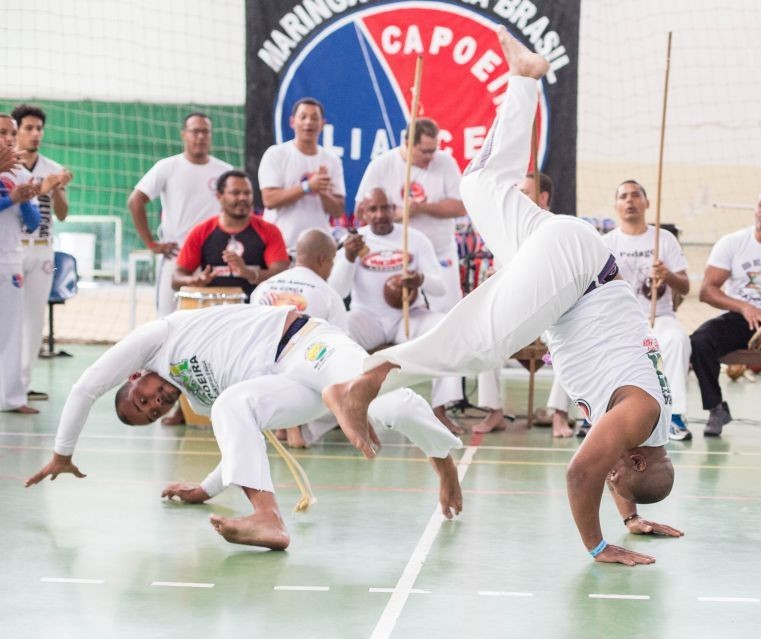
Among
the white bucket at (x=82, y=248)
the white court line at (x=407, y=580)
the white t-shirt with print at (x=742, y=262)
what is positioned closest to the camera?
the white court line at (x=407, y=580)

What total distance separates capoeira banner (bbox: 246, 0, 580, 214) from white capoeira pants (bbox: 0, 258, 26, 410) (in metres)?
2.87

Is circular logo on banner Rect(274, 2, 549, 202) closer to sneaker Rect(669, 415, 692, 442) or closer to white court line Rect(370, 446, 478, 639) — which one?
sneaker Rect(669, 415, 692, 442)

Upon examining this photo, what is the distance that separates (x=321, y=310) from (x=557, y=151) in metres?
4.33

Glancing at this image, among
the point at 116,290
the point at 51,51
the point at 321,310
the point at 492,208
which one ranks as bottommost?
the point at 116,290

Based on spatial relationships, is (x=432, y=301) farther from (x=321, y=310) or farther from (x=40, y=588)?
(x=40, y=588)

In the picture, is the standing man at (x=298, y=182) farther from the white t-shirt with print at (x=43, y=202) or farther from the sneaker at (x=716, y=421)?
the sneaker at (x=716, y=421)

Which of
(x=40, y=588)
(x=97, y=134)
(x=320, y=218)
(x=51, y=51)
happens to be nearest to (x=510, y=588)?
(x=40, y=588)

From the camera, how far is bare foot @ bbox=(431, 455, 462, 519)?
4680mm

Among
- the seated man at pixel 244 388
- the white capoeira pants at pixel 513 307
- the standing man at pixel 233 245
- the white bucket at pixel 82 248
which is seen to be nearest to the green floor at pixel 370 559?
the seated man at pixel 244 388

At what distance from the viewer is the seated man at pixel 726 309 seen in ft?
24.0

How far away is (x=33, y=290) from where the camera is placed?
7914 mm

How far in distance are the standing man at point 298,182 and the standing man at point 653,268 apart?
6.33ft

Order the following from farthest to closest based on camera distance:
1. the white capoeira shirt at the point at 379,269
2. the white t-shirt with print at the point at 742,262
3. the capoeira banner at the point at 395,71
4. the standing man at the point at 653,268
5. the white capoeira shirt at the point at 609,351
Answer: the capoeira banner at the point at 395,71 < the white t-shirt with print at the point at 742,262 < the white capoeira shirt at the point at 379,269 < the standing man at the point at 653,268 < the white capoeira shirt at the point at 609,351

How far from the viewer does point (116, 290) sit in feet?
61.3
